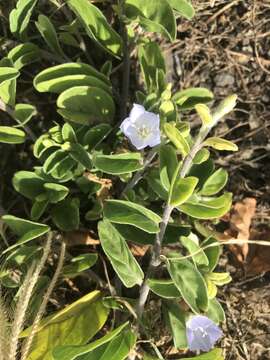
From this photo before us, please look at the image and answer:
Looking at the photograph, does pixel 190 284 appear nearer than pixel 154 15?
Yes

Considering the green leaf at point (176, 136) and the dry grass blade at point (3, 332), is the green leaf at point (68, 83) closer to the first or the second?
the green leaf at point (176, 136)

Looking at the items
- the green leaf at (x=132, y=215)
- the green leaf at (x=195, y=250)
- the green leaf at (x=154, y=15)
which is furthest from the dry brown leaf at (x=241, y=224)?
the green leaf at (x=154, y=15)

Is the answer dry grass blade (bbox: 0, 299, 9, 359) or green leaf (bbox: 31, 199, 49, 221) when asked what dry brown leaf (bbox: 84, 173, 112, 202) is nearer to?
green leaf (bbox: 31, 199, 49, 221)

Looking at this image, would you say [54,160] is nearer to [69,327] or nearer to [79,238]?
[79,238]

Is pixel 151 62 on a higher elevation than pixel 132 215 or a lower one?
higher

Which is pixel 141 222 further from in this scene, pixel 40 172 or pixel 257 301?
pixel 257 301

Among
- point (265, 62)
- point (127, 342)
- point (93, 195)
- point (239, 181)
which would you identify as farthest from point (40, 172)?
point (265, 62)

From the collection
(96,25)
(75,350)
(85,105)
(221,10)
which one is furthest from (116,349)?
(221,10)
